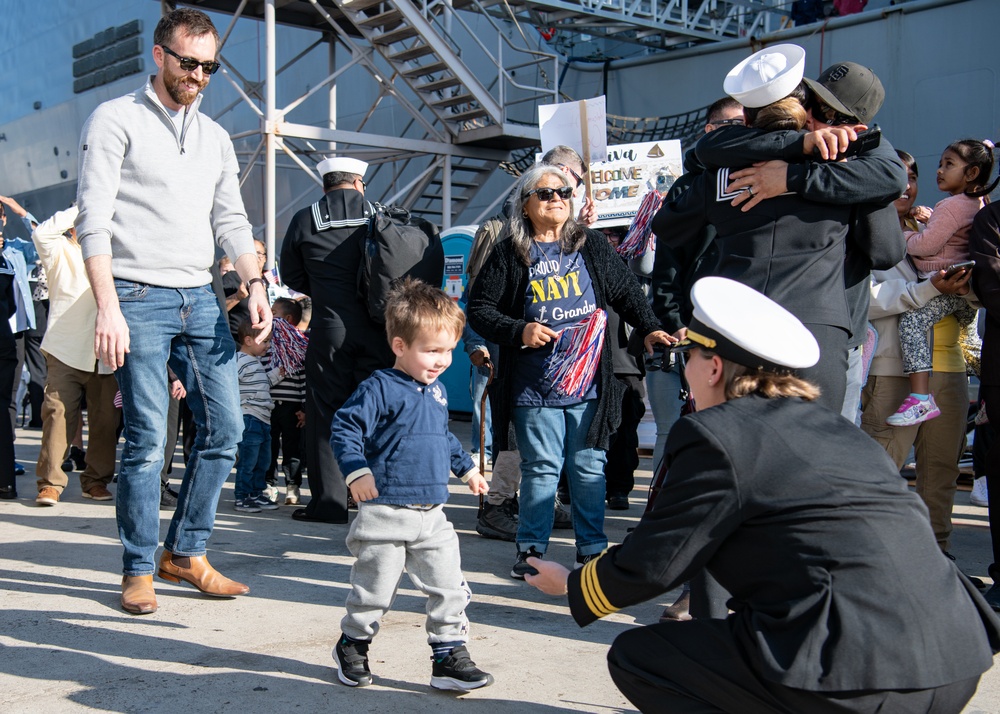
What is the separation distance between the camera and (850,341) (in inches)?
146

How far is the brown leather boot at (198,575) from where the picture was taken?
4074 mm

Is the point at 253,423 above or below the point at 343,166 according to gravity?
below

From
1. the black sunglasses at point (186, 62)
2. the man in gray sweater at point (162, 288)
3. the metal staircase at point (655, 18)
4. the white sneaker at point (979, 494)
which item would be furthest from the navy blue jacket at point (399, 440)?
the metal staircase at point (655, 18)

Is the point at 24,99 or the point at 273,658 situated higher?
the point at 24,99

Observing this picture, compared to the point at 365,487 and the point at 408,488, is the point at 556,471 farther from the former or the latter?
the point at 365,487

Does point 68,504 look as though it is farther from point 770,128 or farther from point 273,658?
point 770,128

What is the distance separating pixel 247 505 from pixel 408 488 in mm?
3353

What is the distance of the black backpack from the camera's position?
5664 mm

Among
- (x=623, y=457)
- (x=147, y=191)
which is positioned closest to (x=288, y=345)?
(x=623, y=457)

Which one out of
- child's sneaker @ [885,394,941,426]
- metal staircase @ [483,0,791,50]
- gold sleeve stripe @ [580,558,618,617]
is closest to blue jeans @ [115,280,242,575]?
gold sleeve stripe @ [580,558,618,617]

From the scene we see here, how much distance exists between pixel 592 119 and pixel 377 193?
1213cm

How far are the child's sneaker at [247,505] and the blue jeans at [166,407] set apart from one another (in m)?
2.15

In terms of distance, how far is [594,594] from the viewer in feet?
7.61

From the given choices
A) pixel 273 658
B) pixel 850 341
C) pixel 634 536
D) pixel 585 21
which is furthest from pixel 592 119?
pixel 585 21
